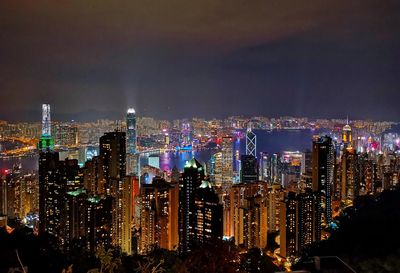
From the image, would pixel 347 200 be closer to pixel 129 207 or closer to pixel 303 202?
pixel 303 202

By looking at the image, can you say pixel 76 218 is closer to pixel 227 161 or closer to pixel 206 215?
pixel 206 215

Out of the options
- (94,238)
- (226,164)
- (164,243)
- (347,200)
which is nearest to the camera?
(94,238)

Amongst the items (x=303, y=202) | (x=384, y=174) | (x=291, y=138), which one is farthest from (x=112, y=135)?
(x=291, y=138)

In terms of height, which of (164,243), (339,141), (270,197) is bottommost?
(164,243)

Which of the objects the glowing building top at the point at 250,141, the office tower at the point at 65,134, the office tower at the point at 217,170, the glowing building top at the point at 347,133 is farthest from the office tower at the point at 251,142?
the office tower at the point at 65,134

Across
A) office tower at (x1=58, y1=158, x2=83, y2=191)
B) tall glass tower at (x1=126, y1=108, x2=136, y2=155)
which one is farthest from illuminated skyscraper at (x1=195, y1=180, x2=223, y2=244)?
tall glass tower at (x1=126, y1=108, x2=136, y2=155)

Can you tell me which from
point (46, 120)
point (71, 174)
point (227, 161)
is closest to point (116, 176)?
point (71, 174)
